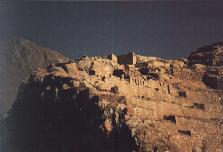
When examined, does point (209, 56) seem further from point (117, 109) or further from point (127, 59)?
point (117, 109)

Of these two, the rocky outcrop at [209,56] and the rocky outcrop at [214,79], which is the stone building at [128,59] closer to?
the rocky outcrop at [214,79]

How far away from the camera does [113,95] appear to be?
57.3m

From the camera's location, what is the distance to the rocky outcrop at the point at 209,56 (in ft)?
236

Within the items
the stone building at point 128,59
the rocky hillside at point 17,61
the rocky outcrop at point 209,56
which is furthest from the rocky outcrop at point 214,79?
the rocky hillside at point 17,61

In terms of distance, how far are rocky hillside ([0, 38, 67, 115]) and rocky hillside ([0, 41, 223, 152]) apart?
301 inches

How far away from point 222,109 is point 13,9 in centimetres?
2219

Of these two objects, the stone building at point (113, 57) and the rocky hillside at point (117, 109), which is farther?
the stone building at point (113, 57)

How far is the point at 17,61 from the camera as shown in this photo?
8575cm

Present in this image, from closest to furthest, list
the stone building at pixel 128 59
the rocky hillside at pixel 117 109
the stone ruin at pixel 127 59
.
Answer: the rocky hillside at pixel 117 109, the stone ruin at pixel 127 59, the stone building at pixel 128 59

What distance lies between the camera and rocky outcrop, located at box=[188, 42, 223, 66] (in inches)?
2837

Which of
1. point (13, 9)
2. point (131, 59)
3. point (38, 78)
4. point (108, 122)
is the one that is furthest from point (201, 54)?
point (13, 9)

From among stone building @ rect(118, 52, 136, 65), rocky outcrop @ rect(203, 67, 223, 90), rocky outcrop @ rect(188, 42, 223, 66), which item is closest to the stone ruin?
stone building @ rect(118, 52, 136, 65)

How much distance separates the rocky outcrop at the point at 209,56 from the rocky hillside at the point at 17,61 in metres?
14.3

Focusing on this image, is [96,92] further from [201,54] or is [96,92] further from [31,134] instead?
[201,54]
